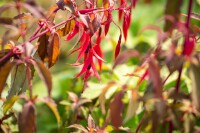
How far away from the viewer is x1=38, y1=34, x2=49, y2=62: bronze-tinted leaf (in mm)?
996

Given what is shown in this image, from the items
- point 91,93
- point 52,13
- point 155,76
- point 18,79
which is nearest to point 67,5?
point 52,13

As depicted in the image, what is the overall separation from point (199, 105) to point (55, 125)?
1.18 metres

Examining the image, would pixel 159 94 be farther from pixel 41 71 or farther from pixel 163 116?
pixel 41 71

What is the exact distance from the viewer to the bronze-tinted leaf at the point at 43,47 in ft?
3.27

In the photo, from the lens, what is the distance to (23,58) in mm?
836

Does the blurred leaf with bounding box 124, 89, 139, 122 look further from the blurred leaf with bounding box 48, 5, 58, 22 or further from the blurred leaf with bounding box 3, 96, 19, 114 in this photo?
the blurred leaf with bounding box 48, 5, 58, 22

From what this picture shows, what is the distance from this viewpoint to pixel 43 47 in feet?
3.27

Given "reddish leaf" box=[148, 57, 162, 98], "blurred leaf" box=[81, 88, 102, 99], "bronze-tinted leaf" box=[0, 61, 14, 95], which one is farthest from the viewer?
"blurred leaf" box=[81, 88, 102, 99]

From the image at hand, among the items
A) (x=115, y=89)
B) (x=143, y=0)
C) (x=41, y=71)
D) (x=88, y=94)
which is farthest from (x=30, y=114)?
(x=143, y=0)

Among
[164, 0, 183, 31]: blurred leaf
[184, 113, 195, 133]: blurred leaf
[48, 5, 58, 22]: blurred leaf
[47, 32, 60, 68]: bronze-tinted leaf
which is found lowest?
[184, 113, 195, 133]: blurred leaf

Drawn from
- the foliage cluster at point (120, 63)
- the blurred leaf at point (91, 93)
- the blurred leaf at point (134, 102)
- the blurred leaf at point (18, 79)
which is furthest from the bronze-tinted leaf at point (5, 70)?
the blurred leaf at point (91, 93)

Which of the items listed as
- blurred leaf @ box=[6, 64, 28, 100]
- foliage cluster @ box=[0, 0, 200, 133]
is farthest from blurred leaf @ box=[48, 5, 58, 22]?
blurred leaf @ box=[6, 64, 28, 100]

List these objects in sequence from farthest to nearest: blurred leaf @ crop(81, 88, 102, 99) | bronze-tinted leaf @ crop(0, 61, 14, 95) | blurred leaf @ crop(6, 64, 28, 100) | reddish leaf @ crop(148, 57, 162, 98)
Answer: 1. blurred leaf @ crop(81, 88, 102, 99)
2. blurred leaf @ crop(6, 64, 28, 100)
3. bronze-tinted leaf @ crop(0, 61, 14, 95)
4. reddish leaf @ crop(148, 57, 162, 98)

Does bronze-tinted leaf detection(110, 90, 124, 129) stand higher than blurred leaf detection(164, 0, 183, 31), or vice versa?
blurred leaf detection(164, 0, 183, 31)
